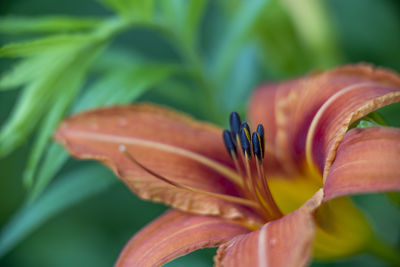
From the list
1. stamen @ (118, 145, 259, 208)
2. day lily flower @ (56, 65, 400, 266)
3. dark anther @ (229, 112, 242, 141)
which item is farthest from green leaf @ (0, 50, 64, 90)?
dark anther @ (229, 112, 242, 141)

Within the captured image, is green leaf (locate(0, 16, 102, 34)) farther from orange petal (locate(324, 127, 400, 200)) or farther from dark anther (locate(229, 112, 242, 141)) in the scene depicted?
orange petal (locate(324, 127, 400, 200))

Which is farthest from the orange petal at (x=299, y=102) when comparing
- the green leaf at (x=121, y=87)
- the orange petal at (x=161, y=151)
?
the green leaf at (x=121, y=87)

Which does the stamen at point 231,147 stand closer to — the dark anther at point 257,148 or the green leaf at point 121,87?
the dark anther at point 257,148

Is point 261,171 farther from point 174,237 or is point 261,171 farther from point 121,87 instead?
point 121,87

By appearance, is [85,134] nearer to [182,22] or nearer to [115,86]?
[115,86]

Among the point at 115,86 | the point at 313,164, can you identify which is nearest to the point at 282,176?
the point at 313,164

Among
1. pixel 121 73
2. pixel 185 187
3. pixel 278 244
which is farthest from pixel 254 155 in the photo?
pixel 121 73
